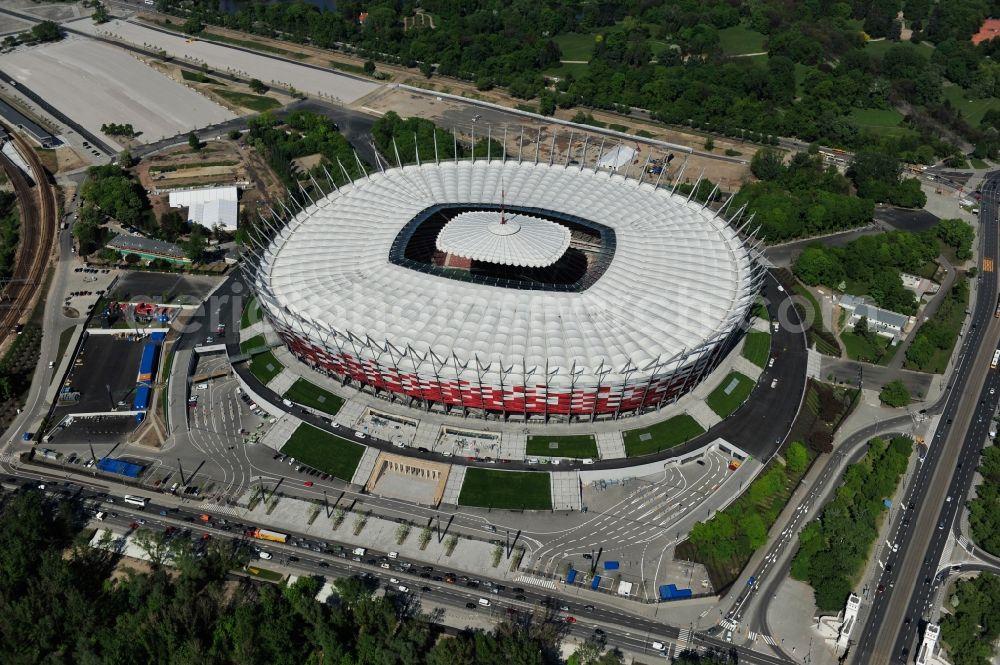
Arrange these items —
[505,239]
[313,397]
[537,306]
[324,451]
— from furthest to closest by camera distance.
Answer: [505,239], [313,397], [537,306], [324,451]

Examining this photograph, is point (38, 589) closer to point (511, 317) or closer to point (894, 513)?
point (511, 317)

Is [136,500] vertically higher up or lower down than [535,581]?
lower down

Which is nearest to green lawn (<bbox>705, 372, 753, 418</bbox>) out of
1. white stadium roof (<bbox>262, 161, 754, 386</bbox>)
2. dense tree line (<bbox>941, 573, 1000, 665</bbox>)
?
white stadium roof (<bbox>262, 161, 754, 386</bbox>)

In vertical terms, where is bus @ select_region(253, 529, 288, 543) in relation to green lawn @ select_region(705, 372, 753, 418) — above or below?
below

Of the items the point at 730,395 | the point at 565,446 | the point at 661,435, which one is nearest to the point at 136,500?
the point at 565,446

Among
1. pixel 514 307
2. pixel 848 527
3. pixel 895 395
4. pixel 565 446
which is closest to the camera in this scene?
pixel 848 527

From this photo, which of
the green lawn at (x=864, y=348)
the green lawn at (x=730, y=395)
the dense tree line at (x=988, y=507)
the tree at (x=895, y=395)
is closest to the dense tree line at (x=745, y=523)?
the green lawn at (x=730, y=395)

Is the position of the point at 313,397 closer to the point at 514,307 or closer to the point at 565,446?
the point at 514,307

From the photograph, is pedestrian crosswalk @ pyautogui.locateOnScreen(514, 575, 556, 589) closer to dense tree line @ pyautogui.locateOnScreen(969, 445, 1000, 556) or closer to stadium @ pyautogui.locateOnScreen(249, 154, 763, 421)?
stadium @ pyautogui.locateOnScreen(249, 154, 763, 421)

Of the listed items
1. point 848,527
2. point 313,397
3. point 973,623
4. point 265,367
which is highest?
point 848,527
